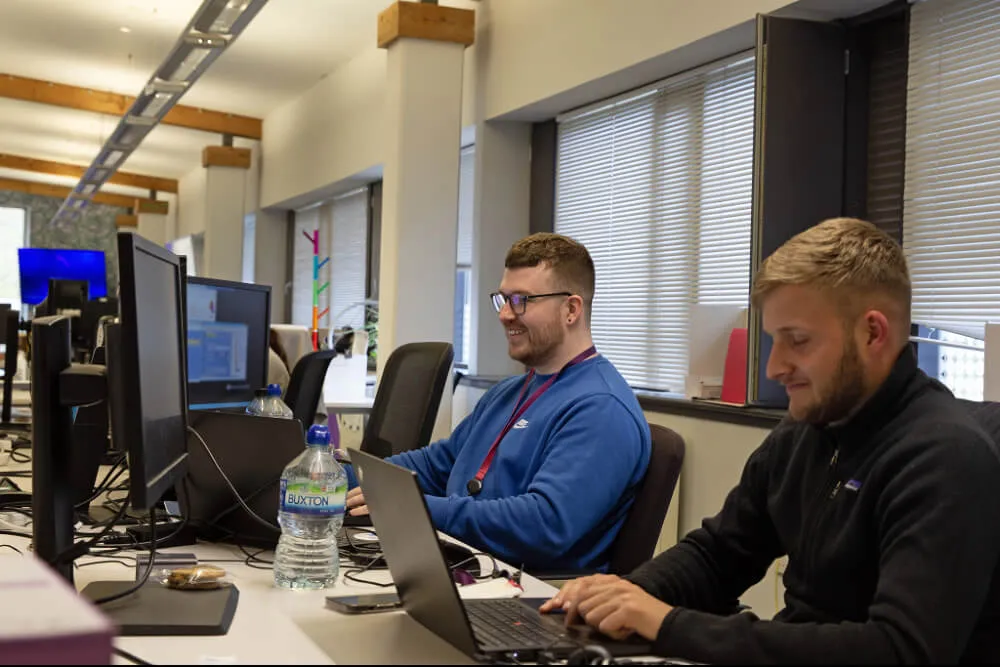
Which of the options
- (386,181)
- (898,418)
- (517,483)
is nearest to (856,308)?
(898,418)

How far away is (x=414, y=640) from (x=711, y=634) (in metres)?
0.38

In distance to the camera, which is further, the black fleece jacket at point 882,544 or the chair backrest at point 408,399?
the chair backrest at point 408,399

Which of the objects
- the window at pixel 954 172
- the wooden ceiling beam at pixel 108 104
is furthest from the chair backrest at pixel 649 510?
the wooden ceiling beam at pixel 108 104

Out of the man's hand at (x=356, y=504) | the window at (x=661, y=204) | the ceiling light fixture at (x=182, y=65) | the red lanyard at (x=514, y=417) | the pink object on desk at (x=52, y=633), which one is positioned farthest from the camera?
the ceiling light fixture at (x=182, y=65)

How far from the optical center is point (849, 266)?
134 cm

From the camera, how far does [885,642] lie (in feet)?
3.88

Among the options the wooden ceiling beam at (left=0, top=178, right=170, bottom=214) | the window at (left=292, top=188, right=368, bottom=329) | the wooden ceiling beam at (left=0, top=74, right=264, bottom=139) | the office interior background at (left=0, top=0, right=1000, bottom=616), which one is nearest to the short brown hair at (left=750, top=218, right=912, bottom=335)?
the office interior background at (left=0, top=0, right=1000, bottom=616)

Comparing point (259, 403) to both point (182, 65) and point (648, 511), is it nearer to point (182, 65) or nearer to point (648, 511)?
point (648, 511)

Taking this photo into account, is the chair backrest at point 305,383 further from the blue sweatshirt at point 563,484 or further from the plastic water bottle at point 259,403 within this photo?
the blue sweatshirt at point 563,484

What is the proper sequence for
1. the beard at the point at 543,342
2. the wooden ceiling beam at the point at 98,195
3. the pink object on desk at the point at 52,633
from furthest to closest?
the wooden ceiling beam at the point at 98,195 → the beard at the point at 543,342 → the pink object on desk at the point at 52,633

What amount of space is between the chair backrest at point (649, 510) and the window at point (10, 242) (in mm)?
14382

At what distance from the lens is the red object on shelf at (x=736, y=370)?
12.2ft

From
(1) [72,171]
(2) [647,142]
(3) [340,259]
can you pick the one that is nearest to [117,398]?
(2) [647,142]

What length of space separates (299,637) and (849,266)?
859 millimetres
